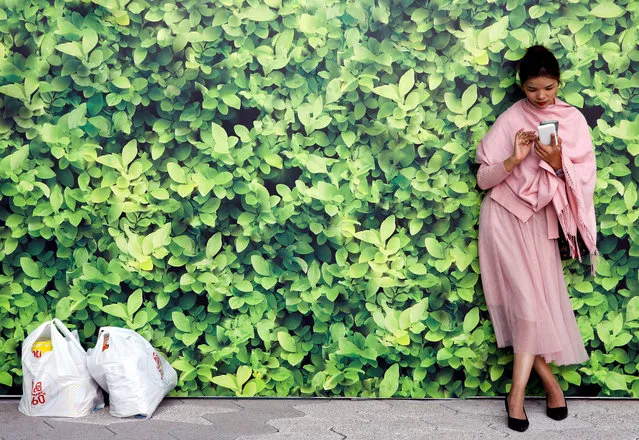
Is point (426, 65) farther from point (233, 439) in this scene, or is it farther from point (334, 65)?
point (233, 439)

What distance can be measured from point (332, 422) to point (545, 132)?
4.91 feet

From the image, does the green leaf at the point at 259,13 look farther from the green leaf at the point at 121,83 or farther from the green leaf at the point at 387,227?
the green leaf at the point at 387,227

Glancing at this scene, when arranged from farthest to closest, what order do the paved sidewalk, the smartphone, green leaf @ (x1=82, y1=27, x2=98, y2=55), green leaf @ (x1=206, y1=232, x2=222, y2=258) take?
green leaf @ (x1=206, y1=232, x2=222, y2=258) → green leaf @ (x1=82, y1=27, x2=98, y2=55) → the smartphone → the paved sidewalk

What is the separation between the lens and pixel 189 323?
12.6ft

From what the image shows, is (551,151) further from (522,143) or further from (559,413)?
(559,413)

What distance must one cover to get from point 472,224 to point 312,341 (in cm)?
89

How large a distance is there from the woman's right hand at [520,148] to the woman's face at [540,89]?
5.5 inches

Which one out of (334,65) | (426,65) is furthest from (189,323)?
(426,65)

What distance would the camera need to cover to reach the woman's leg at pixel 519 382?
139 inches

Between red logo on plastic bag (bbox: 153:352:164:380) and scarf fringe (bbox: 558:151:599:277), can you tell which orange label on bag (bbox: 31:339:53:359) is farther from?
scarf fringe (bbox: 558:151:599:277)

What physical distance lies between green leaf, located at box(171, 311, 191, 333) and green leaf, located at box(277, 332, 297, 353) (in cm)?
41

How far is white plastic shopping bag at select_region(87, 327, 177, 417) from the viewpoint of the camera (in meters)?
3.58

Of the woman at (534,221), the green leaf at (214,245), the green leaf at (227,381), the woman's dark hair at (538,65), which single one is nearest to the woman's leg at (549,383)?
the woman at (534,221)

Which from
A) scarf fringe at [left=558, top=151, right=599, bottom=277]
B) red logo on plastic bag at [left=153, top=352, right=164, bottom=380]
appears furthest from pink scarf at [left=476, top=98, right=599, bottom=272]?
red logo on plastic bag at [left=153, top=352, right=164, bottom=380]
